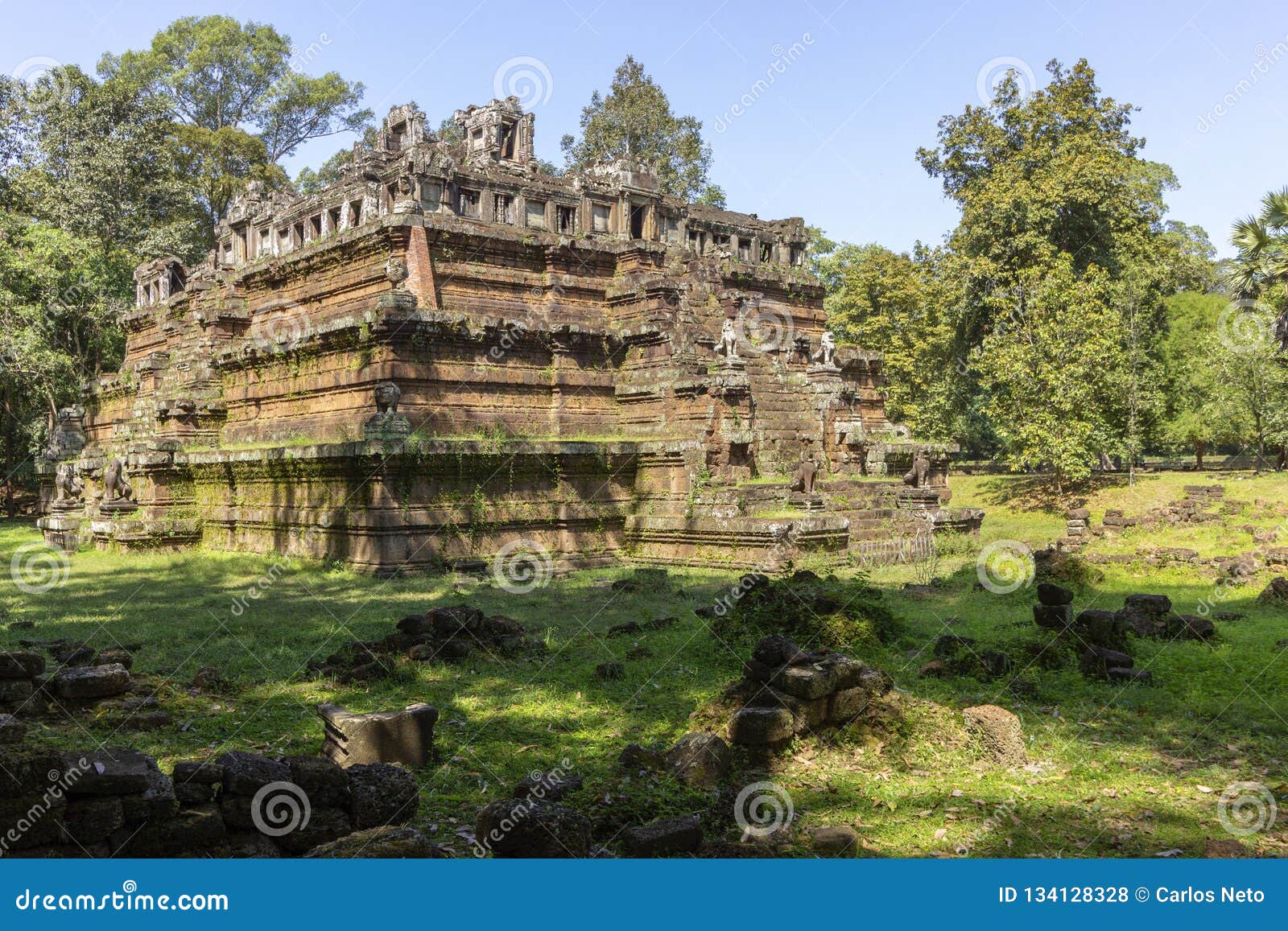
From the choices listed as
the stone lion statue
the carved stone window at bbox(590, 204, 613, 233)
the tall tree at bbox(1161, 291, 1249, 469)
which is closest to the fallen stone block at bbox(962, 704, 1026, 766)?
the stone lion statue

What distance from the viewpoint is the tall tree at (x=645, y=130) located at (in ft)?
164

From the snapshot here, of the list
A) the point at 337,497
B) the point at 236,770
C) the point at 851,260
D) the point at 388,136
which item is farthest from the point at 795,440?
the point at 851,260

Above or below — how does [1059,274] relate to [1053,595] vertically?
above

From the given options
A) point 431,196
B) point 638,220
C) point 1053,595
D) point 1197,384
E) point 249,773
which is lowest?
point 249,773

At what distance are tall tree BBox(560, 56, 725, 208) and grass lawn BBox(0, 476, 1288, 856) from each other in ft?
126

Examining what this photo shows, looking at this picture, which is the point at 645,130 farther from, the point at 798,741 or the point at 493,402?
the point at 798,741

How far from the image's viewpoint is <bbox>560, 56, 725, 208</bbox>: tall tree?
164ft

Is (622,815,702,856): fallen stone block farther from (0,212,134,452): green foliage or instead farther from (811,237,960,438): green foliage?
(811,237,960,438): green foliage

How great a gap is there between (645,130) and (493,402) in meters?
32.7

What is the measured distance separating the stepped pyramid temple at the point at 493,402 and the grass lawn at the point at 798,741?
12.4 ft

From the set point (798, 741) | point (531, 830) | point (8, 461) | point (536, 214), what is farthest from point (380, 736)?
point (8, 461)

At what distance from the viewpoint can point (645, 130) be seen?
50344 mm

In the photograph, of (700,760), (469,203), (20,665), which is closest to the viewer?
(700,760)

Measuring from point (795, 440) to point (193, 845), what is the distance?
1976cm
